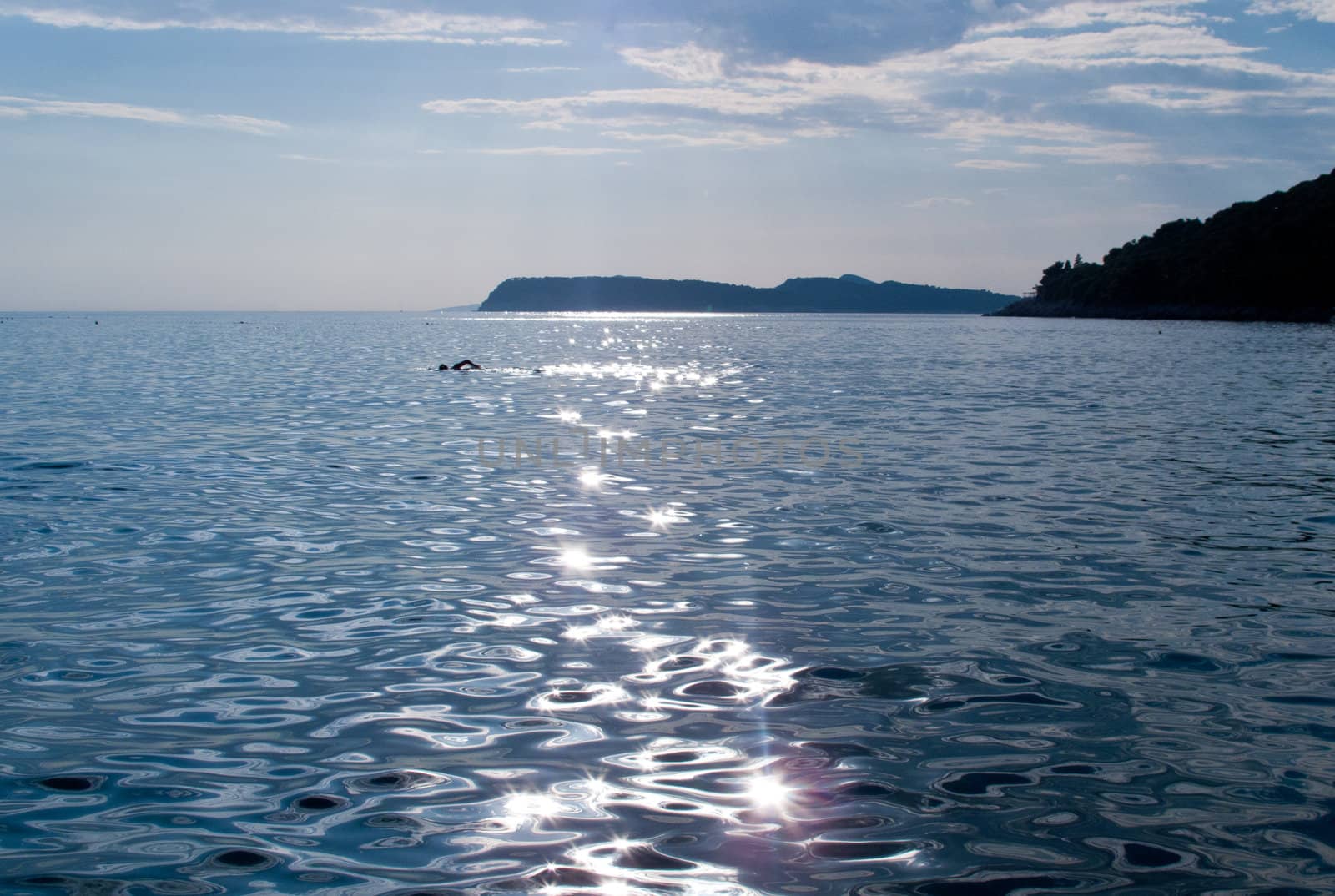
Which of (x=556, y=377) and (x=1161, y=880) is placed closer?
(x=1161, y=880)

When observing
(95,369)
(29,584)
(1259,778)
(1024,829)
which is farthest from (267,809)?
(95,369)

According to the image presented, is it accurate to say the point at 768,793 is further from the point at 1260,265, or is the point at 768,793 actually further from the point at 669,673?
the point at 1260,265

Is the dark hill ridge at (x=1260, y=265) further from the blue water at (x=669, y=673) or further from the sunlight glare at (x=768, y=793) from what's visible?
the sunlight glare at (x=768, y=793)

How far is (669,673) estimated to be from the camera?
9758mm

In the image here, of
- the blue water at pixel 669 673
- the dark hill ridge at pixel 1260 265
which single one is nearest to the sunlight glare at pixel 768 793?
the blue water at pixel 669 673

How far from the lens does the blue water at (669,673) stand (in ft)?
21.2

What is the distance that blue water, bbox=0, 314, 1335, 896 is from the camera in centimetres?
647

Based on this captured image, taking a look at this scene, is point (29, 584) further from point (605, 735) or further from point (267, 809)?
point (605, 735)

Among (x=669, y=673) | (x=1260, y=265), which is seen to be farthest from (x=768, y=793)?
(x=1260, y=265)

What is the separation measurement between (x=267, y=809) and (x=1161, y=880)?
555 centimetres

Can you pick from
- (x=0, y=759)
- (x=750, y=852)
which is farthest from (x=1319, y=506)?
(x=0, y=759)

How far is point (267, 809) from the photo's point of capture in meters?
6.95

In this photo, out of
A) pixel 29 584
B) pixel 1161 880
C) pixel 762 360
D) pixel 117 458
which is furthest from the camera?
pixel 762 360

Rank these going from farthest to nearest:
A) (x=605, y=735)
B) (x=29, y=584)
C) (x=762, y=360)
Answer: (x=762, y=360) → (x=29, y=584) → (x=605, y=735)
